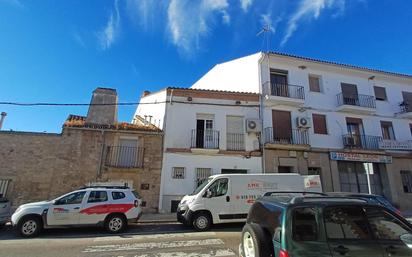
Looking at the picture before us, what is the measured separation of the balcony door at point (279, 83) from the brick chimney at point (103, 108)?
9.79m

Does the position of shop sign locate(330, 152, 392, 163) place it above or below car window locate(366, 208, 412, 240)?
above

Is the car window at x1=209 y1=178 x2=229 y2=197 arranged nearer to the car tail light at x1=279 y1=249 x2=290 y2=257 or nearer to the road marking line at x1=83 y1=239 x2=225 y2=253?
the road marking line at x1=83 y1=239 x2=225 y2=253

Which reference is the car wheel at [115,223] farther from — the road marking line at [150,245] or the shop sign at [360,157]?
the shop sign at [360,157]

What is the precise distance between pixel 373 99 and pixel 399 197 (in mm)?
6526

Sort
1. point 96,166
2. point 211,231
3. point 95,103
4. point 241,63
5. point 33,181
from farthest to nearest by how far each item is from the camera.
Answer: point 241,63
point 95,103
point 96,166
point 33,181
point 211,231

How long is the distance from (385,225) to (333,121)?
47.8 feet

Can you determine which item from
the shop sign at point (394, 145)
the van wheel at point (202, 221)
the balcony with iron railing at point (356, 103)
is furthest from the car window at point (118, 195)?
the shop sign at point (394, 145)

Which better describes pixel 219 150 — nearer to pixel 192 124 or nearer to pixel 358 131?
pixel 192 124

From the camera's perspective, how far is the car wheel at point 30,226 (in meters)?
7.73

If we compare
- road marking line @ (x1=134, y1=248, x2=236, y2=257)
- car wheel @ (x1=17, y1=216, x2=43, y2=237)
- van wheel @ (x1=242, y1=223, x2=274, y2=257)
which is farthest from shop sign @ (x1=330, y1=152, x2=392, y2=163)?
car wheel @ (x1=17, y1=216, x2=43, y2=237)

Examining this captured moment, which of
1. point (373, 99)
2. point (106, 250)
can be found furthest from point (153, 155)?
point (373, 99)

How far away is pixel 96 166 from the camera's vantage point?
13156 mm

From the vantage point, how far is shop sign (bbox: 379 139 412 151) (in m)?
16.8

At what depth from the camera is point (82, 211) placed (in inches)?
328
